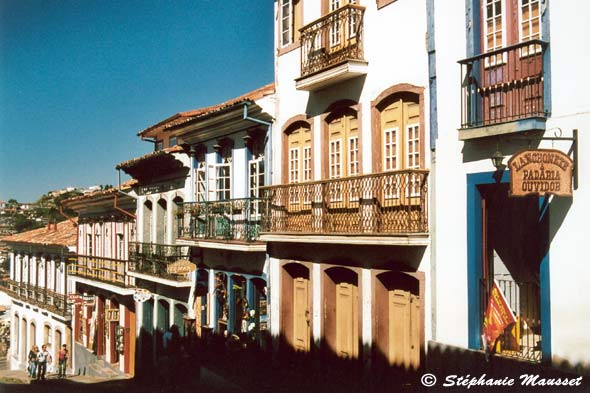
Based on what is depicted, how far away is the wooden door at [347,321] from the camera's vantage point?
13172 millimetres

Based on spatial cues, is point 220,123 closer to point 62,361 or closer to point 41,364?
point 41,364

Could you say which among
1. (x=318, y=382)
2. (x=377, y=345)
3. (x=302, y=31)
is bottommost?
(x=318, y=382)

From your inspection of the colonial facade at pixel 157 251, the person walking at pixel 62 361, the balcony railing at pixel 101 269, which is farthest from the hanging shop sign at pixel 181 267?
the person walking at pixel 62 361

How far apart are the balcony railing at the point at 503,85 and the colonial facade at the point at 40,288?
23626mm

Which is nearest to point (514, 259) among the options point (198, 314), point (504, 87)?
Result: point (504, 87)

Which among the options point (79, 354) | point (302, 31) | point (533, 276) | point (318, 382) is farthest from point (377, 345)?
point (79, 354)

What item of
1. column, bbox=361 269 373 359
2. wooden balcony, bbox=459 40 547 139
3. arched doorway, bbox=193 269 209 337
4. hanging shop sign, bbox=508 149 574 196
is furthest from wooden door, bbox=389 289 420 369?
arched doorway, bbox=193 269 209 337

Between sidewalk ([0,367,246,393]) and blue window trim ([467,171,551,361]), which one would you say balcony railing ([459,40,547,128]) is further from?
sidewalk ([0,367,246,393])

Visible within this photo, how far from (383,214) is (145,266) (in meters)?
11.6

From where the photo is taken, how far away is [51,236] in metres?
31.9

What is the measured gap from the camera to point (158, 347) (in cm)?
2200

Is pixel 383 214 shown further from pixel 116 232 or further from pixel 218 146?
pixel 116 232

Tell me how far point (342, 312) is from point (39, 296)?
A: 23077 mm

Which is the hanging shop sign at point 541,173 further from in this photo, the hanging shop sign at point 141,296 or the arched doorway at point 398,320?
the hanging shop sign at point 141,296
